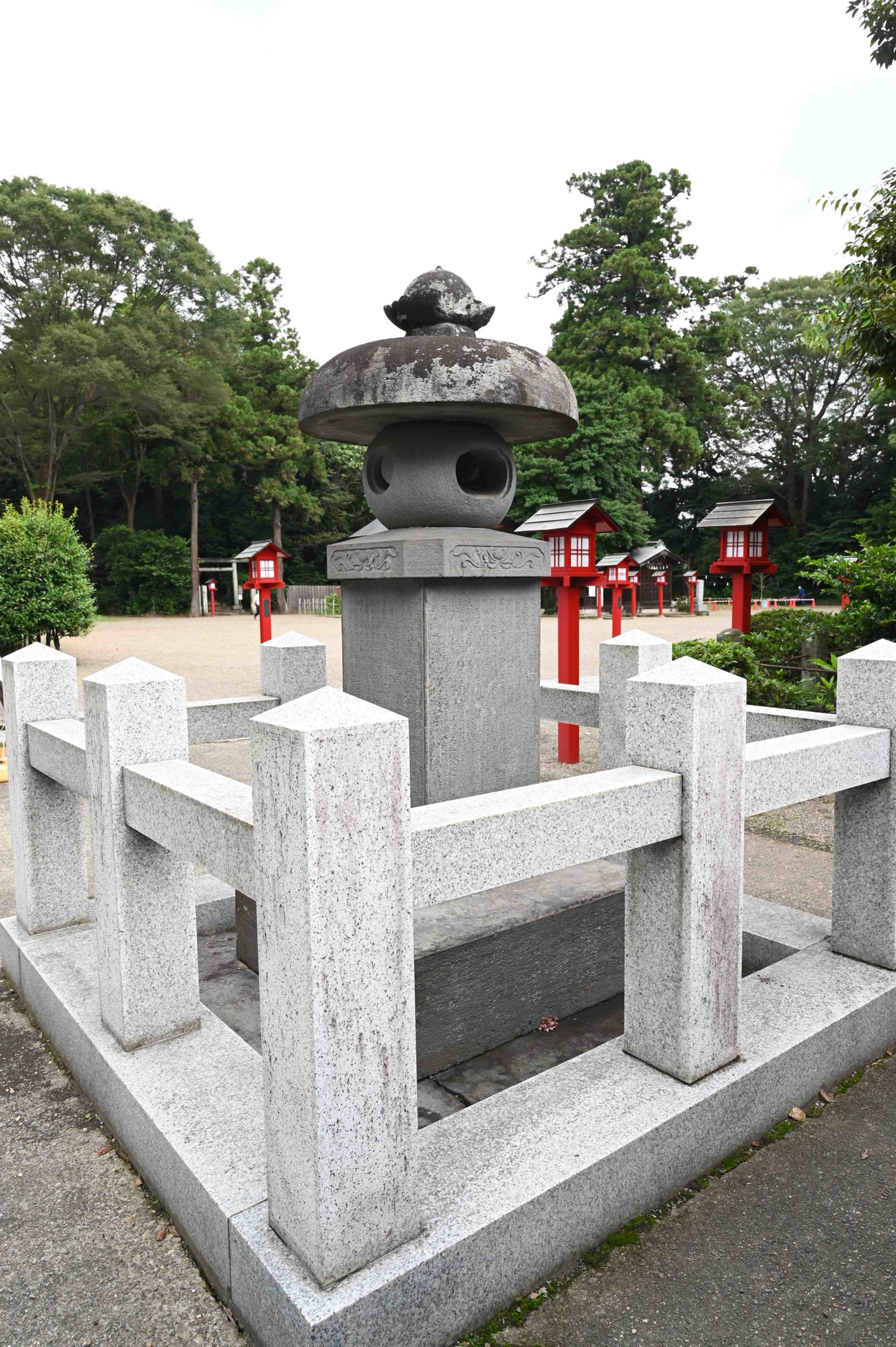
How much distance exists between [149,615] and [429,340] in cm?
3147

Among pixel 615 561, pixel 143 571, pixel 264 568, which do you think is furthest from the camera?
pixel 143 571

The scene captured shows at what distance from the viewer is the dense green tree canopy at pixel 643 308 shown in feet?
108

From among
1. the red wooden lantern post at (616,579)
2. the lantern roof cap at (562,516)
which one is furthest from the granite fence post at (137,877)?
the red wooden lantern post at (616,579)

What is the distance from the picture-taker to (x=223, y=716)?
13.8 feet

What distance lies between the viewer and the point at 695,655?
27.5 feet

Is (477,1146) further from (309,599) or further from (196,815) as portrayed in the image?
(309,599)

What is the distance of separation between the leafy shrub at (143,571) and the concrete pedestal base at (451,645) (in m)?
30.4

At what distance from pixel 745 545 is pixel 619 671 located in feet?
27.1

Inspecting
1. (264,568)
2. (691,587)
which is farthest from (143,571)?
(691,587)

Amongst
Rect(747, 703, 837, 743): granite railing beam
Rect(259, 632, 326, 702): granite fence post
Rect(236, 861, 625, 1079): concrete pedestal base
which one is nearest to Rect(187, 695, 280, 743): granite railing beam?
Rect(259, 632, 326, 702): granite fence post

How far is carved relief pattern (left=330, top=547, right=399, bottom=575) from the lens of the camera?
354cm

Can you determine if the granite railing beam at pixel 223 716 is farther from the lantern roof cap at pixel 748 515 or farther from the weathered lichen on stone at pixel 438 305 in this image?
the lantern roof cap at pixel 748 515

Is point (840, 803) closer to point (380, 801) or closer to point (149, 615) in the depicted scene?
point (380, 801)

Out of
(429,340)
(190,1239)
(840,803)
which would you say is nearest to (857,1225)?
(840,803)
